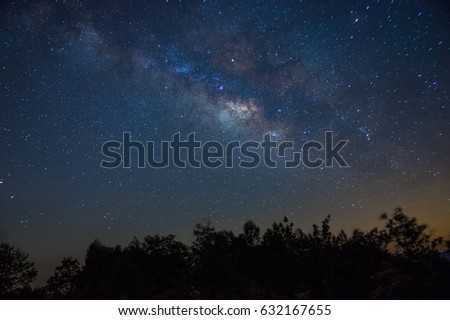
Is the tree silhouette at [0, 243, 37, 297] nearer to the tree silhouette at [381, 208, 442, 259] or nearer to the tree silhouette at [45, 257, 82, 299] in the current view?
the tree silhouette at [45, 257, 82, 299]

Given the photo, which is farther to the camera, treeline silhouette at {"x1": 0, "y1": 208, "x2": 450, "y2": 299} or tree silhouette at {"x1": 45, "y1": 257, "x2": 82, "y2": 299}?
tree silhouette at {"x1": 45, "y1": 257, "x2": 82, "y2": 299}

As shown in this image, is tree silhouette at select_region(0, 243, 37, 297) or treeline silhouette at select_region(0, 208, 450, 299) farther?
tree silhouette at select_region(0, 243, 37, 297)

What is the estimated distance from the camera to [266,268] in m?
26.7

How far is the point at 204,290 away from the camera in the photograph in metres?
18.4

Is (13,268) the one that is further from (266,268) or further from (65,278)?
(266,268)

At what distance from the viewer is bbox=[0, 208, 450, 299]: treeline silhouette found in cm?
1341

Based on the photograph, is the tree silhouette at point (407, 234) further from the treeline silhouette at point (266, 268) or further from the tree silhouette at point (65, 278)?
the tree silhouette at point (65, 278)

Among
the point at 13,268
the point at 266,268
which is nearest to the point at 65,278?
the point at 13,268

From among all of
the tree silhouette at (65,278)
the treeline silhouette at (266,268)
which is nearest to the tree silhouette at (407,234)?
the treeline silhouette at (266,268)

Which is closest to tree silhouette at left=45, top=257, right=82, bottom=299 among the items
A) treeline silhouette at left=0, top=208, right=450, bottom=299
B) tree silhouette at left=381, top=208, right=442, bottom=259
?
treeline silhouette at left=0, top=208, right=450, bottom=299
